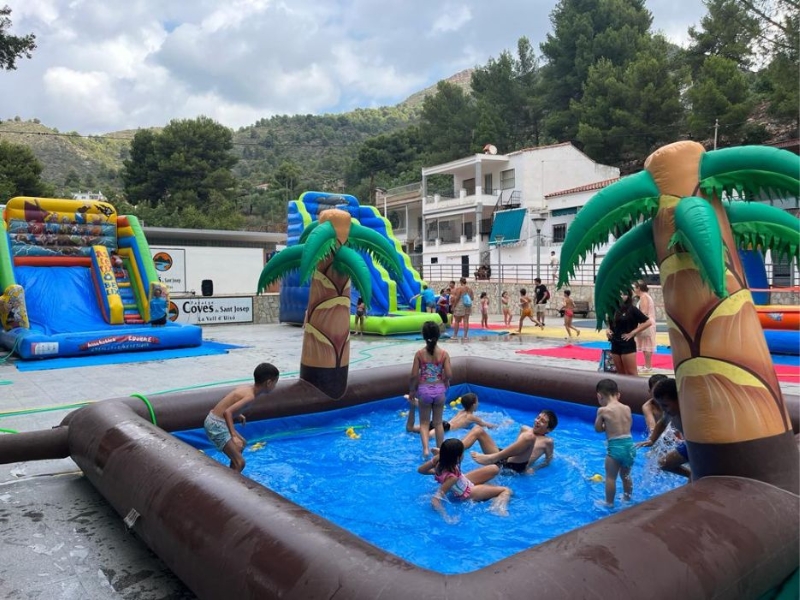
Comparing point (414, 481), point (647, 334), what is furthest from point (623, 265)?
point (647, 334)

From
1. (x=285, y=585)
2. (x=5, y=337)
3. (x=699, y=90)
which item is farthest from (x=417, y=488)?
(x=699, y=90)

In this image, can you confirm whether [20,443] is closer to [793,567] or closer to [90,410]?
[90,410]

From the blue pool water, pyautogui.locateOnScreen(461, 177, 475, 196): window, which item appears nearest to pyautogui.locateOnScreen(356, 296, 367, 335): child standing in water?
the blue pool water

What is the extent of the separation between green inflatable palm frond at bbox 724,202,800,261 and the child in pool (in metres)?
2.19

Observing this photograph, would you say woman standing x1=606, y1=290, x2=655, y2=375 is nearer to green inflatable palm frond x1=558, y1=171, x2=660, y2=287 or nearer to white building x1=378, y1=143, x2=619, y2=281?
green inflatable palm frond x1=558, y1=171, x2=660, y2=287

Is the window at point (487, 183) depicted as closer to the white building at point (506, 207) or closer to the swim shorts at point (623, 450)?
the white building at point (506, 207)

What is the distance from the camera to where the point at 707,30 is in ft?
107

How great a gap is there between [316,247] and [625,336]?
12.1 ft

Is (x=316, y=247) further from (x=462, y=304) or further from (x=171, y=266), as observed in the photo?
(x=171, y=266)

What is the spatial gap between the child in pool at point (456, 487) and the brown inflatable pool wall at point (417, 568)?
136 cm

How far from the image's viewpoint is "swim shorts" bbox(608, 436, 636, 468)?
13.9 feet

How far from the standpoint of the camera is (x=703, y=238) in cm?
321

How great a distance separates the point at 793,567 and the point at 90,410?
487 centimetres

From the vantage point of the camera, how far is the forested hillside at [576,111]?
27703 millimetres
